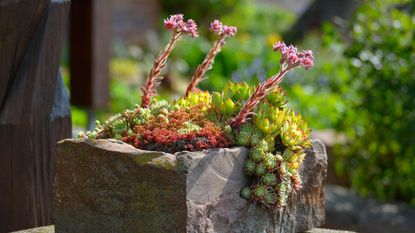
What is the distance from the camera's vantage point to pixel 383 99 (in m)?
6.30

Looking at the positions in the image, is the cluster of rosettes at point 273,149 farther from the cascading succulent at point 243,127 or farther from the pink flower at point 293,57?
the pink flower at point 293,57

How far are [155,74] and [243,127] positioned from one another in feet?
1.26

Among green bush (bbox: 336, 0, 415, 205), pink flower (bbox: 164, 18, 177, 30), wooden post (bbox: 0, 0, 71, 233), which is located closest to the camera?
pink flower (bbox: 164, 18, 177, 30)

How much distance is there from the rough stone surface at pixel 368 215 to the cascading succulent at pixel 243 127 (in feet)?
11.2

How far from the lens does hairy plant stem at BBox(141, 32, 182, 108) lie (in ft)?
9.17

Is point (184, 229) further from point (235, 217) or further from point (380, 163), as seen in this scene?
point (380, 163)

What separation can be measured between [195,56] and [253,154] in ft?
37.6

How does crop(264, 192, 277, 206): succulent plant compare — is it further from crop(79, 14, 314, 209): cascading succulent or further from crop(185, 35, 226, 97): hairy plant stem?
crop(185, 35, 226, 97): hairy plant stem

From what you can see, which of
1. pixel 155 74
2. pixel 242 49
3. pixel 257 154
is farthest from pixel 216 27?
pixel 242 49

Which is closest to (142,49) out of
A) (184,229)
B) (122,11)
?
(122,11)

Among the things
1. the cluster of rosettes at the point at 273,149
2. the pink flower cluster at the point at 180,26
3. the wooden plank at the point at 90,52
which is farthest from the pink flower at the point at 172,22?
the wooden plank at the point at 90,52

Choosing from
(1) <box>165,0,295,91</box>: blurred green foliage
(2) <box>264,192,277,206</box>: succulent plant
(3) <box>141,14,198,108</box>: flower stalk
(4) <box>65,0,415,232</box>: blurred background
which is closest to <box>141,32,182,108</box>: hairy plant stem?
(3) <box>141,14,198,108</box>: flower stalk

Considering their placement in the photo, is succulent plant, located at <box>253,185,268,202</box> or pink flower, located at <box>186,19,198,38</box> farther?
pink flower, located at <box>186,19,198,38</box>

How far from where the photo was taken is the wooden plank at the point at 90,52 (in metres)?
6.37
